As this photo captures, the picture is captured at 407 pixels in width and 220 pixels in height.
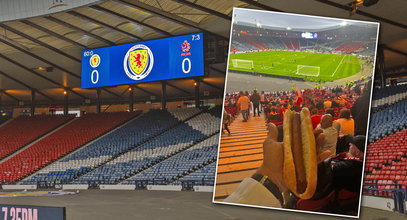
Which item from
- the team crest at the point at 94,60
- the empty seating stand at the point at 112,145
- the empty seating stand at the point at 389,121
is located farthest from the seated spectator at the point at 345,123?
the team crest at the point at 94,60

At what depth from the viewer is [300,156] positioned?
2.78m

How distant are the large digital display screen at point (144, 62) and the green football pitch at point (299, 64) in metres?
20.2

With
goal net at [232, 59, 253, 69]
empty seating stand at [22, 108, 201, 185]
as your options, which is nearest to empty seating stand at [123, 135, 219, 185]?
empty seating stand at [22, 108, 201, 185]

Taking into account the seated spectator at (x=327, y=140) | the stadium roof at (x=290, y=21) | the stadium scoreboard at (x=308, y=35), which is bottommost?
the seated spectator at (x=327, y=140)

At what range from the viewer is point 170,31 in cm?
2464

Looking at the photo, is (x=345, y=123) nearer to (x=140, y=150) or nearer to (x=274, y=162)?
(x=274, y=162)

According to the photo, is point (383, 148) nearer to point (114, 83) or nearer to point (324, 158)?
point (324, 158)

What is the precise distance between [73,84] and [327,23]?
3545 cm

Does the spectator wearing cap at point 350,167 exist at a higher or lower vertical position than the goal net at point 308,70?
lower

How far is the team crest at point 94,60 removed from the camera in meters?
26.6

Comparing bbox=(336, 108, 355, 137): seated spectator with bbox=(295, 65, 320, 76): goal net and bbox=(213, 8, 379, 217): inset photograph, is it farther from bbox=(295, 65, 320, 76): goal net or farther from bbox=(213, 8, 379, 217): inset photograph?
bbox=(295, 65, 320, 76): goal net

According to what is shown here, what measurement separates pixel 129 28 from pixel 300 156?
2320 centimetres

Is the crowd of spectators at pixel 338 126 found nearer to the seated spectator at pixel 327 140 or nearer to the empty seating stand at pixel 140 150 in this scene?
the seated spectator at pixel 327 140

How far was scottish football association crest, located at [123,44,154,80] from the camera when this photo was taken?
→ 992 inches
